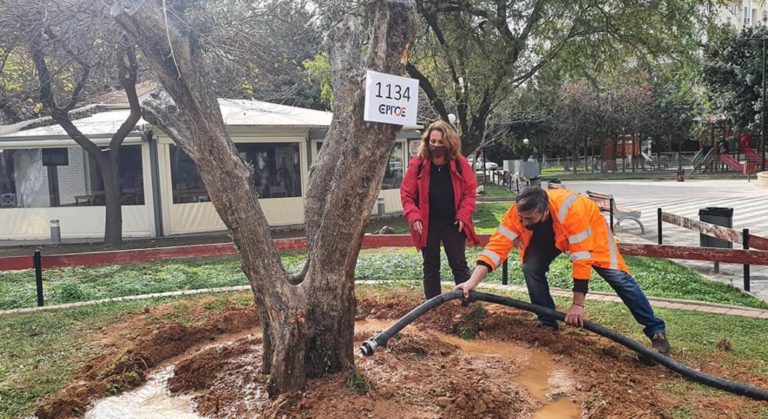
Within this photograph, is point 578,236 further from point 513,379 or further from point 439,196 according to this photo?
point 439,196

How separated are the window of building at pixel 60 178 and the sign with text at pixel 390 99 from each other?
1278 centimetres

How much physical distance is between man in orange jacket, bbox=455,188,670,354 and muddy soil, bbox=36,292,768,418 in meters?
0.42

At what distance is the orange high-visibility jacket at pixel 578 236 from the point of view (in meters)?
4.35

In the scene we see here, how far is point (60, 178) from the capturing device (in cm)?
1545

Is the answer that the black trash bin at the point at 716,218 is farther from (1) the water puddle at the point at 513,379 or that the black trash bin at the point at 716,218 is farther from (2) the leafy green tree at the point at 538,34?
(1) the water puddle at the point at 513,379

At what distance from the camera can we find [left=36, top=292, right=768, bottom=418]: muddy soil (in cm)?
368

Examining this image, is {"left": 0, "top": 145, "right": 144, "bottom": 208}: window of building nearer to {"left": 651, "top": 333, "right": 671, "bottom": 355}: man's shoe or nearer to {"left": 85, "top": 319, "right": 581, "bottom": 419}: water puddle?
{"left": 85, "top": 319, "right": 581, "bottom": 419}: water puddle

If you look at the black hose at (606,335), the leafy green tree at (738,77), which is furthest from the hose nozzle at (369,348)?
the leafy green tree at (738,77)

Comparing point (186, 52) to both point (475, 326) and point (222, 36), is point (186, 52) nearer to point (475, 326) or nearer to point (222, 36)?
point (475, 326)

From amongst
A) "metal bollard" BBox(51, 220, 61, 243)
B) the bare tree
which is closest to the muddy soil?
the bare tree

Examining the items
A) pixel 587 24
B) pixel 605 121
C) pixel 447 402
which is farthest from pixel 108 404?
pixel 605 121

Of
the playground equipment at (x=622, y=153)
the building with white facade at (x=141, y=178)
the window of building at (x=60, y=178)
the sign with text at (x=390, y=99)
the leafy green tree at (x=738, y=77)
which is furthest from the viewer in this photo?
the playground equipment at (x=622, y=153)

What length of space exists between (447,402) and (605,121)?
41.6 metres

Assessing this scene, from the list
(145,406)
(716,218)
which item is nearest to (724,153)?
(716,218)
